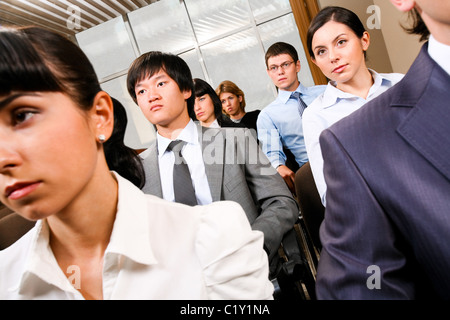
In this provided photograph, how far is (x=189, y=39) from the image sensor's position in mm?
5598

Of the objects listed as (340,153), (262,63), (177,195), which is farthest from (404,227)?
(262,63)

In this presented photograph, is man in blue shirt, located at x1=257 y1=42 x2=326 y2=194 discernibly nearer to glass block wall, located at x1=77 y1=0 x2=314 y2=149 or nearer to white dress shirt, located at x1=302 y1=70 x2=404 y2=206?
white dress shirt, located at x1=302 y1=70 x2=404 y2=206

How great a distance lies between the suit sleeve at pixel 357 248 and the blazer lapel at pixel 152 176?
0.86 meters

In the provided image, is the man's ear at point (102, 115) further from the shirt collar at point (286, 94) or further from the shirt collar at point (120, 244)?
the shirt collar at point (286, 94)

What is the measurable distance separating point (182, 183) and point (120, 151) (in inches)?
18.6

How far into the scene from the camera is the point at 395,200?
65 cm

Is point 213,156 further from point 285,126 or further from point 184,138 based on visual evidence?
point 285,126

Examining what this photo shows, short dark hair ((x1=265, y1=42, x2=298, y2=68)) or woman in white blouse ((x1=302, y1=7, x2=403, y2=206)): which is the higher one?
short dark hair ((x1=265, y1=42, x2=298, y2=68))

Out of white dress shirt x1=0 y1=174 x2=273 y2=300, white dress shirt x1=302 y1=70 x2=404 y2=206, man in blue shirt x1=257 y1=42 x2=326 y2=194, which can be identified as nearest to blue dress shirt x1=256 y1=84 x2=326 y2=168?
man in blue shirt x1=257 y1=42 x2=326 y2=194

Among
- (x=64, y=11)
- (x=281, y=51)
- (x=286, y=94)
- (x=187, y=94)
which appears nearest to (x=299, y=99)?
(x=286, y=94)

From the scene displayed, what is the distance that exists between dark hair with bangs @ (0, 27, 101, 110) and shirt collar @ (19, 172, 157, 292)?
0.19 m

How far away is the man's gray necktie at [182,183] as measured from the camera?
130 cm

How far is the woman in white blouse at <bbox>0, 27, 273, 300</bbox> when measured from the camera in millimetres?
415

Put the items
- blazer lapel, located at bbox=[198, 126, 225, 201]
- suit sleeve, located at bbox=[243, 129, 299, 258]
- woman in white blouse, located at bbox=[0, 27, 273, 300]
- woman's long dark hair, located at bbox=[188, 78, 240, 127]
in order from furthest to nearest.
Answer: woman's long dark hair, located at bbox=[188, 78, 240, 127], blazer lapel, located at bbox=[198, 126, 225, 201], suit sleeve, located at bbox=[243, 129, 299, 258], woman in white blouse, located at bbox=[0, 27, 273, 300]
